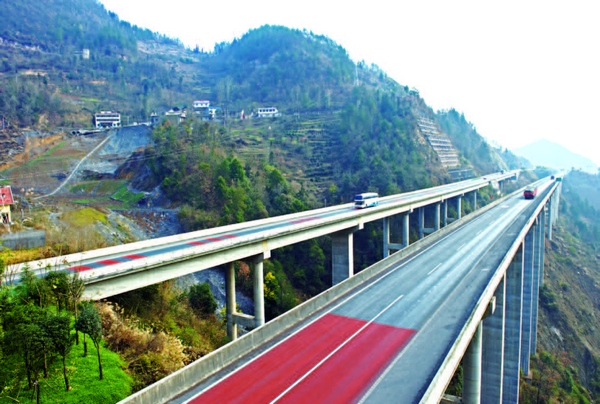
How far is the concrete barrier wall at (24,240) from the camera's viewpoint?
23.0 metres

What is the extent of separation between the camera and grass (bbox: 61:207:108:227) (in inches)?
1432

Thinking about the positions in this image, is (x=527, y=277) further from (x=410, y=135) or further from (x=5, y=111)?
(x=5, y=111)

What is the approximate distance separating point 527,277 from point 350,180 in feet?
102

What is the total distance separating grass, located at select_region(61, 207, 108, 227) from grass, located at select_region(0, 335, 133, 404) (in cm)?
2440

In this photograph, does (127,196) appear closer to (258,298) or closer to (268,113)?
(258,298)

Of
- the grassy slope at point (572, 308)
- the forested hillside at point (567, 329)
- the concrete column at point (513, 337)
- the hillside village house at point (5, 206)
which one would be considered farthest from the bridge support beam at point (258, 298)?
the grassy slope at point (572, 308)

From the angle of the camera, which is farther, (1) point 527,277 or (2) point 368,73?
(2) point 368,73

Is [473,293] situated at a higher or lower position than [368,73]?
lower

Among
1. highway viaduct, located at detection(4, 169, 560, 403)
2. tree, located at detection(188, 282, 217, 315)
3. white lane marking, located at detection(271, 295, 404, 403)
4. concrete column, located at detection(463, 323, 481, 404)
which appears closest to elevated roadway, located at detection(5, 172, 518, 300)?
highway viaduct, located at detection(4, 169, 560, 403)

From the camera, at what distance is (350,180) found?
6956 cm

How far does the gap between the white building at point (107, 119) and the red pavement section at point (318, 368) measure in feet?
307

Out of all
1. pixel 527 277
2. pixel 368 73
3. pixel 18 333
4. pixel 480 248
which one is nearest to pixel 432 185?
pixel 527 277

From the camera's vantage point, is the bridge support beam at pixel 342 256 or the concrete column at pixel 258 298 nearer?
the concrete column at pixel 258 298

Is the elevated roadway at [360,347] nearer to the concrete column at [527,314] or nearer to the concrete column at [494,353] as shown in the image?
the concrete column at [494,353]
